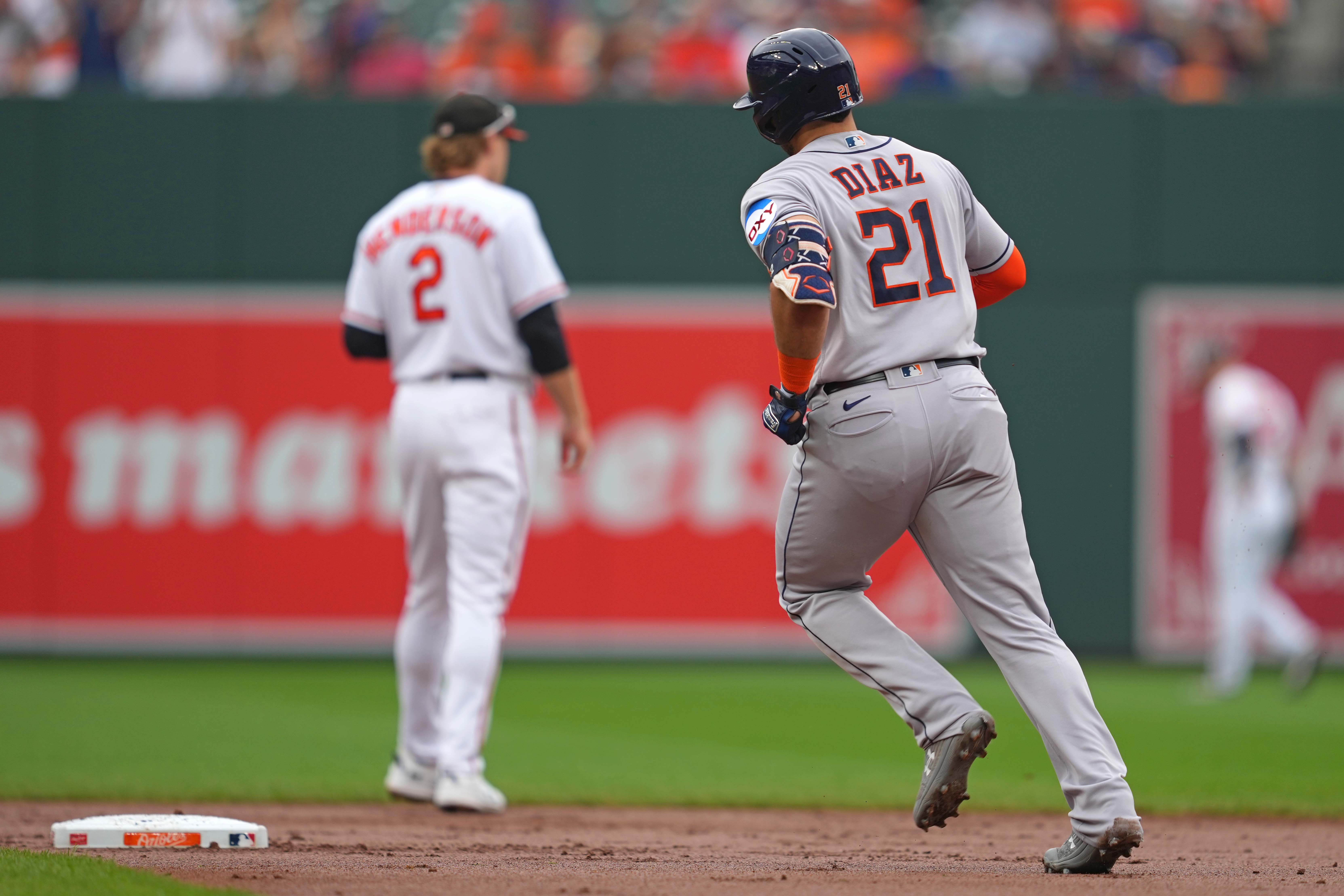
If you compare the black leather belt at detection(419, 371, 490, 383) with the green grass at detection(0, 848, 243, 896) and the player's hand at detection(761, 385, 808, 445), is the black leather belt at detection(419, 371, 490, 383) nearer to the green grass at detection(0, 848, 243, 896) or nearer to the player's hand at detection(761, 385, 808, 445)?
the player's hand at detection(761, 385, 808, 445)

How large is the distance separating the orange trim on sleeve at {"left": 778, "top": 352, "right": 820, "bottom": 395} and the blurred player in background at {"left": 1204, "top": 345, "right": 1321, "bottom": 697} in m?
6.28

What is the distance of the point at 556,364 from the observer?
532 centimetres

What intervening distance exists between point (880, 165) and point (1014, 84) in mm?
8997

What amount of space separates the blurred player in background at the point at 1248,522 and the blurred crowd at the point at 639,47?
283 cm

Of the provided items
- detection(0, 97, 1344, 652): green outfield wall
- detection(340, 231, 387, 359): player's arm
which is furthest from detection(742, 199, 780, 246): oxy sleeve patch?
detection(0, 97, 1344, 652): green outfield wall

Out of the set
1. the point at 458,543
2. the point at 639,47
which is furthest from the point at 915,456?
the point at 639,47

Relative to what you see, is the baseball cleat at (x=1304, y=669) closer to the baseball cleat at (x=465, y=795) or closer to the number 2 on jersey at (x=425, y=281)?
the baseball cleat at (x=465, y=795)

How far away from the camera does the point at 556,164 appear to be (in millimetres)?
11227

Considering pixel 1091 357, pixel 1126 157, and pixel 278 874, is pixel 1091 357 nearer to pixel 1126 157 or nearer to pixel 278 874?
pixel 1126 157

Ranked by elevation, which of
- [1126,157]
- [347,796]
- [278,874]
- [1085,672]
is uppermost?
[1126,157]

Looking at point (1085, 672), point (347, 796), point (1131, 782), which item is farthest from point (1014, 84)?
point (347, 796)

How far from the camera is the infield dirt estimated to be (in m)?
3.62

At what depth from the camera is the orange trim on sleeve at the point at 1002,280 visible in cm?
421

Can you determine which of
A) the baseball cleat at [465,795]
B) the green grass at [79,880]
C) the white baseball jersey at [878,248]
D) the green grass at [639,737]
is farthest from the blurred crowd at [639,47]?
the green grass at [79,880]
